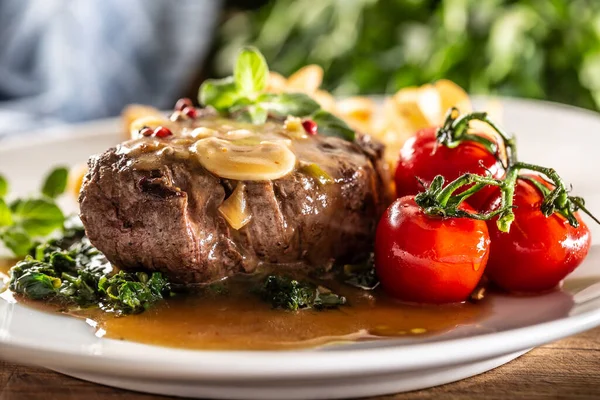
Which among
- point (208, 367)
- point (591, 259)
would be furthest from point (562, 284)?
point (208, 367)

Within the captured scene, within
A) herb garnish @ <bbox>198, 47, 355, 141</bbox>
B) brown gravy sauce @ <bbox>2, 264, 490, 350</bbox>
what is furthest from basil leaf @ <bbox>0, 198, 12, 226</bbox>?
herb garnish @ <bbox>198, 47, 355, 141</bbox>

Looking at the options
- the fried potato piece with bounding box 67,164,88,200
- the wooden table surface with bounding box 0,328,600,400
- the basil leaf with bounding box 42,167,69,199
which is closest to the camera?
the wooden table surface with bounding box 0,328,600,400

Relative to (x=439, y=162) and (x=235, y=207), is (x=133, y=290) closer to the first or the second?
(x=235, y=207)

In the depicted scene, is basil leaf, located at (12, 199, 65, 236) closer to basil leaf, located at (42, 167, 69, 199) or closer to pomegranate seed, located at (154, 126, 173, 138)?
basil leaf, located at (42, 167, 69, 199)

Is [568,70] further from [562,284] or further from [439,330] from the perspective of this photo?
[439,330]

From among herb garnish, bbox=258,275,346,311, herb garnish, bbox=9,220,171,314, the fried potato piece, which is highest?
herb garnish, bbox=258,275,346,311

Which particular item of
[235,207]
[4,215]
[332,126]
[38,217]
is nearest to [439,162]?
[332,126]
